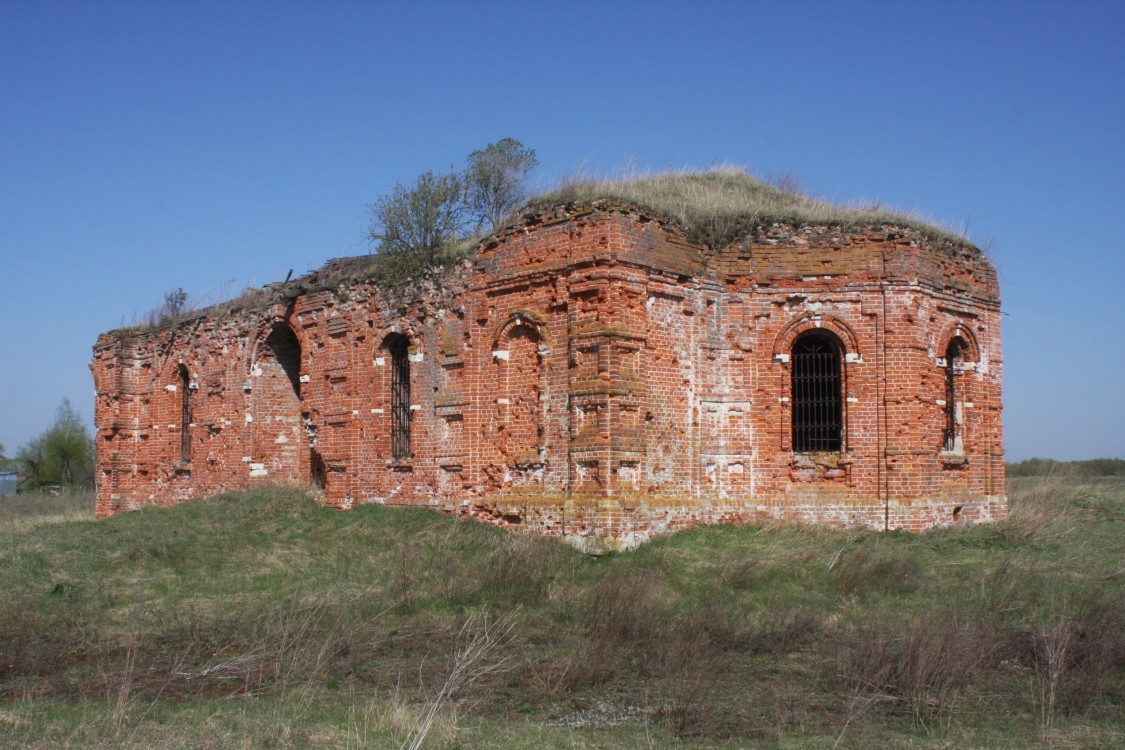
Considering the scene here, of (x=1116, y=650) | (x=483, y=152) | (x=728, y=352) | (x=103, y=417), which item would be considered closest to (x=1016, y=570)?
(x=1116, y=650)

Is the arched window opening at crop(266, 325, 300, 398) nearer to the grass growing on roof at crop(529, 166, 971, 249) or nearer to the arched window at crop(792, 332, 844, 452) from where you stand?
the grass growing on roof at crop(529, 166, 971, 249)

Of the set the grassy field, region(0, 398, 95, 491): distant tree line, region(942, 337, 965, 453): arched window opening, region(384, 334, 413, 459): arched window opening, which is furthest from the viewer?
region(0, 398, 95, 491): distant tree line

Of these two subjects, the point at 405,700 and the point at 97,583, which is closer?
the point at 405,700

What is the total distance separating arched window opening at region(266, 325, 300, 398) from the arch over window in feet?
40.0

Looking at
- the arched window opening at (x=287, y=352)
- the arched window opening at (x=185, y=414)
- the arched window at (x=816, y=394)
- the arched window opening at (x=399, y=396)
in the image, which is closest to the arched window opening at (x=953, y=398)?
the arched window at (x=816, y=394)

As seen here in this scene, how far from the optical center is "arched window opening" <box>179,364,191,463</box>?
2261 centimetres

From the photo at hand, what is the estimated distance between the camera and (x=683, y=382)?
Result: 14.4 meters

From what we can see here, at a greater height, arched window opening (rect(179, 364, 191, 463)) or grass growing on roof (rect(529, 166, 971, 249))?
grass growing on roof (rect(529, 166, 971, 249))

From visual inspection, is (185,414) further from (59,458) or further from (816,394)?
(59,458)

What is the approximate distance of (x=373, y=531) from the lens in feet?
49.1

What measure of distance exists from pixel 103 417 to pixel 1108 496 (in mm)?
22232

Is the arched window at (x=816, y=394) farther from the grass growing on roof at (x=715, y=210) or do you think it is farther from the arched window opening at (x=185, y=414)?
the arched window opening at (x=185, y=414)

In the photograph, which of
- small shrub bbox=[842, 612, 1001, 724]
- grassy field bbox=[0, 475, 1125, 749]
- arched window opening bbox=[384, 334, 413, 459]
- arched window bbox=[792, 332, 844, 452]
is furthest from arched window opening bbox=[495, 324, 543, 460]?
small shrub bbox=[842, 612, 1001, 724]

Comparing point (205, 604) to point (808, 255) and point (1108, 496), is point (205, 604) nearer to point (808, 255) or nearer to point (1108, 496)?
point (808, 255)
